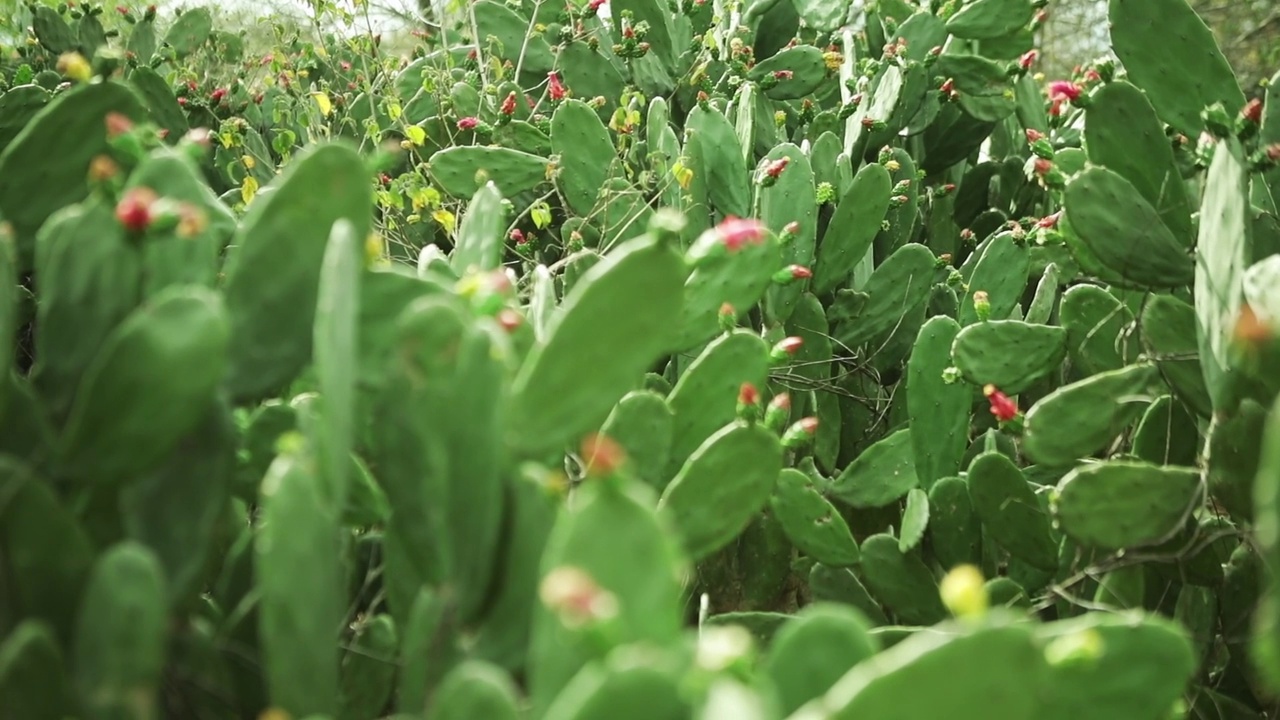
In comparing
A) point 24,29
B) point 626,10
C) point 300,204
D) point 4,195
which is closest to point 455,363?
point 300,204

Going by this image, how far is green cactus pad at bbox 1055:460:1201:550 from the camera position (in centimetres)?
134

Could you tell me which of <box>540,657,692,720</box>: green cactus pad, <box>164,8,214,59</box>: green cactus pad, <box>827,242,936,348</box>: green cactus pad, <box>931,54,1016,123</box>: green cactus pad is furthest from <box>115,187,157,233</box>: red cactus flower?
<box>164,8,214,59</box>: green cactus pad

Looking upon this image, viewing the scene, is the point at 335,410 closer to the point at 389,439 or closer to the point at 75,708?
the point at 389,439

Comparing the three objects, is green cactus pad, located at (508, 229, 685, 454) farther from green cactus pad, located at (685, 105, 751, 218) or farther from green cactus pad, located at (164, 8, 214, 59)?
green cactus pad, located at (164, 8, 214, 59)

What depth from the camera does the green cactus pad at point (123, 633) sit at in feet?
2.15

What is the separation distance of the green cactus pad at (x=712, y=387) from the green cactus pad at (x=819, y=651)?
2.70ft

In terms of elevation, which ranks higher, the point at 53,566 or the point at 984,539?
the point at 53,566

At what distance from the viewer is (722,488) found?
123 cm

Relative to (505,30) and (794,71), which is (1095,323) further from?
(505,30)

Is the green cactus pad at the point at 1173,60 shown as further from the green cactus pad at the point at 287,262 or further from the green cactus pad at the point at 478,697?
the green cactus pad at the point at 478,697

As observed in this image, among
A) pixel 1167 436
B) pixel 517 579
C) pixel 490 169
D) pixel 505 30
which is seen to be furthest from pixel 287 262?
pixel 505 30

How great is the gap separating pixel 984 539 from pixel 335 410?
1.45 meters

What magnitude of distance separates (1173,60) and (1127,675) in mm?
1265

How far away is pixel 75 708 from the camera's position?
0.69 meters
